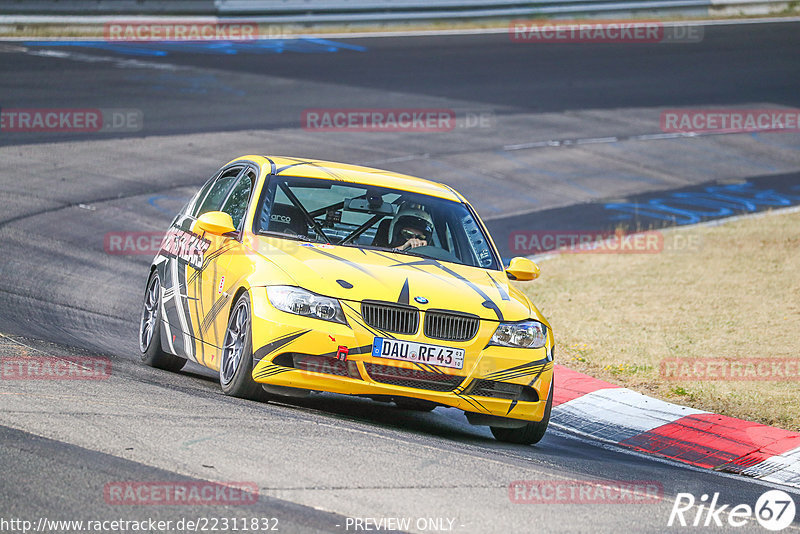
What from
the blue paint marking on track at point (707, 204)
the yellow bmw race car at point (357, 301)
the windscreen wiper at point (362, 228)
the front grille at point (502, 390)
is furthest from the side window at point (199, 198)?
the blue paint marking on track at point (707, 204)

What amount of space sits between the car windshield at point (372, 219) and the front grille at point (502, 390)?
1.29 metres

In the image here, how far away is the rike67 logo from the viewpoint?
5949mm

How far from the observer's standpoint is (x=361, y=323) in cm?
736

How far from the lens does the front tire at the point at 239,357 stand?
24.5ft

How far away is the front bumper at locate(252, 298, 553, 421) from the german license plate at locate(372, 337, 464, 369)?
0.09 ft

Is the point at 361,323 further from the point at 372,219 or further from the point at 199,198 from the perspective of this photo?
the point at 199,198

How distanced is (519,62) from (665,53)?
5.00m

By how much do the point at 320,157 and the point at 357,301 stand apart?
Answer: 44.9 ft

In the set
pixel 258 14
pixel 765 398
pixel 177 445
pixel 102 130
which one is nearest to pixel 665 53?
pixel 258 14

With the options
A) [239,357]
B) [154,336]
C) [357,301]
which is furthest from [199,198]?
[357,301]

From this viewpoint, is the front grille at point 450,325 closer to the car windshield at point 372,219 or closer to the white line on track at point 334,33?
the car windshield at point 372,219

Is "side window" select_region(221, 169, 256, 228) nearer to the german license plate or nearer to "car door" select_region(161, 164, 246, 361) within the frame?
"car door" select_region(161, 164, 246, 361)

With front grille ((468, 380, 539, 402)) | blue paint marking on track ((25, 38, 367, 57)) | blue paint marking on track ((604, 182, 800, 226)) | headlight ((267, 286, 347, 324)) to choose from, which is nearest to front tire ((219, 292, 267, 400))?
headlight ((267, 286, 347, 324))

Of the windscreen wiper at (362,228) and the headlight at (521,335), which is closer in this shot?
the headlight at (521,335)
